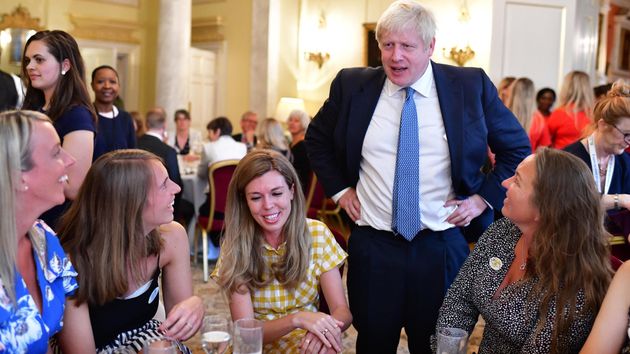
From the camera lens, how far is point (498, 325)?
6.40ft

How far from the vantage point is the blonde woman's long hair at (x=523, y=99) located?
5148mm

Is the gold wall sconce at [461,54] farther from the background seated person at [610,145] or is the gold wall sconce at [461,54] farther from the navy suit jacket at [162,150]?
the background seated person at [610,145]

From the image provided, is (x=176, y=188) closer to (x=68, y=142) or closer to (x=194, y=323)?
(x=194, y=323)

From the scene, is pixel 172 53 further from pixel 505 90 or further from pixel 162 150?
pixel 505 90

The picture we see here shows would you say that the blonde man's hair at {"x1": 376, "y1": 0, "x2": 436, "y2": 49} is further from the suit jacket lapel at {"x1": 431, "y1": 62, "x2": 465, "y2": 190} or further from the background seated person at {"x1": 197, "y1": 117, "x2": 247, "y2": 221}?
the background seated person at {"x1": 197, "y1": 117, "x2": 247, "y2": 221}

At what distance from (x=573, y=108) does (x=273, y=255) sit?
3.71 m

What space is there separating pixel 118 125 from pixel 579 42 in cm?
561

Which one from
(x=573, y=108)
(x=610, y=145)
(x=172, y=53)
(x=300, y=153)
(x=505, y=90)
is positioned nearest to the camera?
(x=610, y=145)

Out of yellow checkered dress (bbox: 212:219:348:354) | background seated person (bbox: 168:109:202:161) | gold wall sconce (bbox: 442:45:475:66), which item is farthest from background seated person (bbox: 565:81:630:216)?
background seated person (bbox: 168:109:202:161)

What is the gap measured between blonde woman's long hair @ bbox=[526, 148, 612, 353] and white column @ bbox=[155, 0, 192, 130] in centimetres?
777

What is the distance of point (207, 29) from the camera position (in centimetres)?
1082

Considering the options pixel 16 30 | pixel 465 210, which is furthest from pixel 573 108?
pixel 16 30

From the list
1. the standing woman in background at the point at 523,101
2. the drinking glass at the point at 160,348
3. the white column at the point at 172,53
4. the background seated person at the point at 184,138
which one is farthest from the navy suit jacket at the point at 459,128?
the white column at the point at 172,53

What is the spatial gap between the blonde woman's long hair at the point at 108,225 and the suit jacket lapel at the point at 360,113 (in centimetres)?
73
